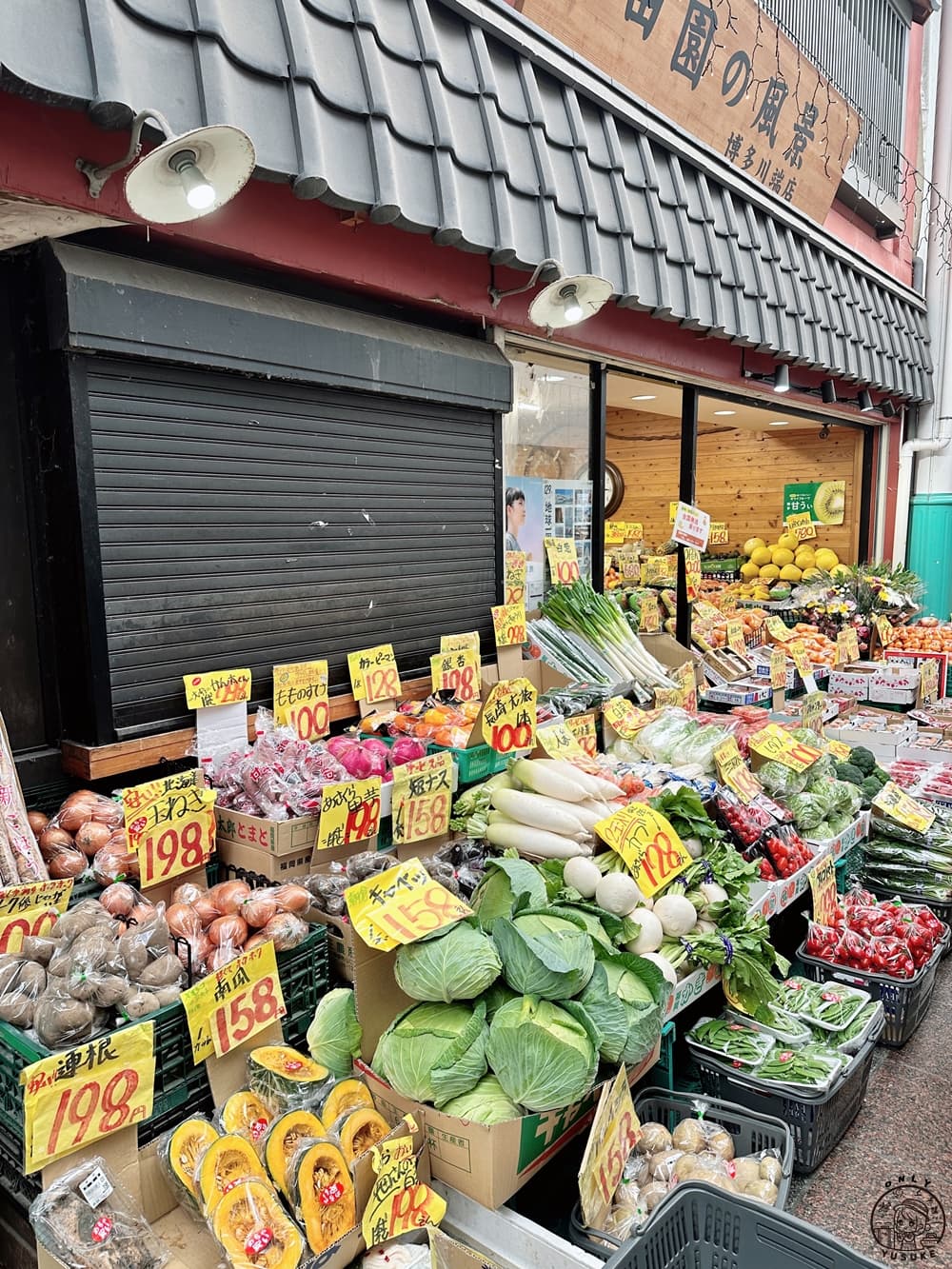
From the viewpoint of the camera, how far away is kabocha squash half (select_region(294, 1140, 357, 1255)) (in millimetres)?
1604

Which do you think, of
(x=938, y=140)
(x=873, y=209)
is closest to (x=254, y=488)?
(x=873, y=209)

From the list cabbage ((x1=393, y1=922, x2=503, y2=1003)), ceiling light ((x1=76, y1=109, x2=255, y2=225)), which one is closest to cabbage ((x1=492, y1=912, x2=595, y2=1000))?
cabbage ((x1=393, y1=922, x2=503, y2=1003))

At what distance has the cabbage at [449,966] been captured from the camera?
190cm

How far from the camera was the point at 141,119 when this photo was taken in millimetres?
2090

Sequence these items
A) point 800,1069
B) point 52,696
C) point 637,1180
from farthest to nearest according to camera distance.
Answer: point 52,696 → point 800,1069 → point 637,1180

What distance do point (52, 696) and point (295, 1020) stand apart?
1297 mm

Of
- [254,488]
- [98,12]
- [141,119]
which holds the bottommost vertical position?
[254,488]

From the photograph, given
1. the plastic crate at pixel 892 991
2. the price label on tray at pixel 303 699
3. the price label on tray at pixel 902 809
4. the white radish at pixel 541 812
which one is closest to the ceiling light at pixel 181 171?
the price label on tray at pixel 303 699

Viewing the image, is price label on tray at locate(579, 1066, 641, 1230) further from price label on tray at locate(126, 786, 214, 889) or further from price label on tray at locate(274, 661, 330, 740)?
price label on tray at locate(274, 661, 330, 740)

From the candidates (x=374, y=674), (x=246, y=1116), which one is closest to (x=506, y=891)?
(x=246, y=1116)

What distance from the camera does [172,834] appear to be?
7.59 ft

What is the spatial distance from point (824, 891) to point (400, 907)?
2187 mm

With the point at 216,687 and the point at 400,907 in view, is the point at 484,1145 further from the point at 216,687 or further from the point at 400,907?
the point at 216,687

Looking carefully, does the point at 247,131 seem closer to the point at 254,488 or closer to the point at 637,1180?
the point at 254,488
